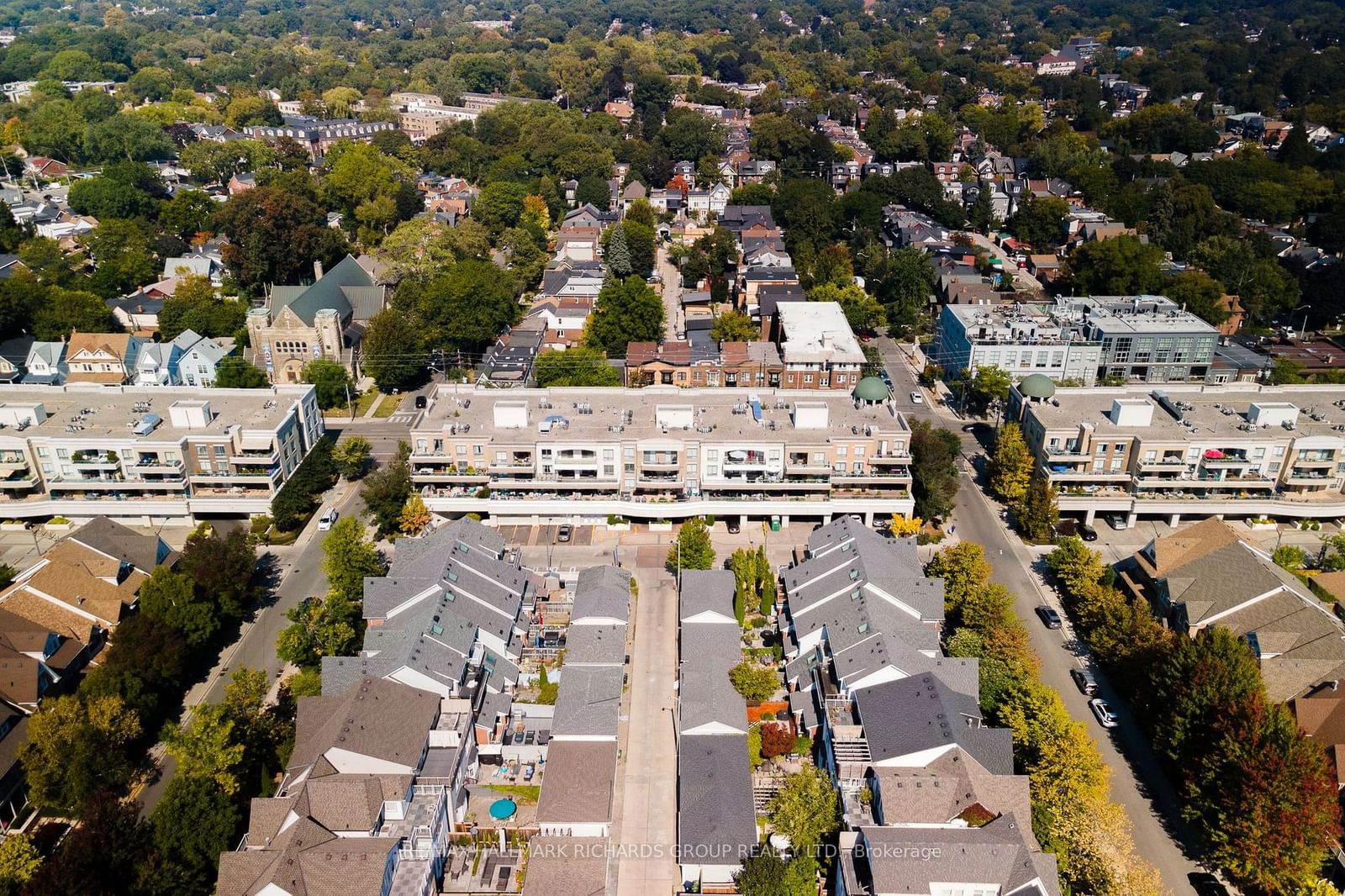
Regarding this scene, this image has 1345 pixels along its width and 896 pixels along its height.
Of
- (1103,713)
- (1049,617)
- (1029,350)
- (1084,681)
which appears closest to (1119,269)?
(1029,350)

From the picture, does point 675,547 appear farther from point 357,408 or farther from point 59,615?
point 357,408

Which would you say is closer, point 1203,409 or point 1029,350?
point 1203,409

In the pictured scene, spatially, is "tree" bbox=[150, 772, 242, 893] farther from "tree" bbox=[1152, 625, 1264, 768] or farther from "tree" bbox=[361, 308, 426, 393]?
"tree" bbox=[361, 308, 426, 393]

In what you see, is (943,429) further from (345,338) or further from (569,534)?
(345,338)

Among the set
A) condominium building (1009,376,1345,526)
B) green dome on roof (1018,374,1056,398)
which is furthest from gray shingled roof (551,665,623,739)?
green dome on roof (1018,374,1056,398)

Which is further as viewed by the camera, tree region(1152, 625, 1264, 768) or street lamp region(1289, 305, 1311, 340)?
street lamp region(1289, 305, 1311, 340)

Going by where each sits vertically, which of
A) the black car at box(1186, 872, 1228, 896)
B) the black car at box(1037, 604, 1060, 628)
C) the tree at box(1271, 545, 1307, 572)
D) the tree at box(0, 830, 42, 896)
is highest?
the tree at box(0, 830, 42, 896)
